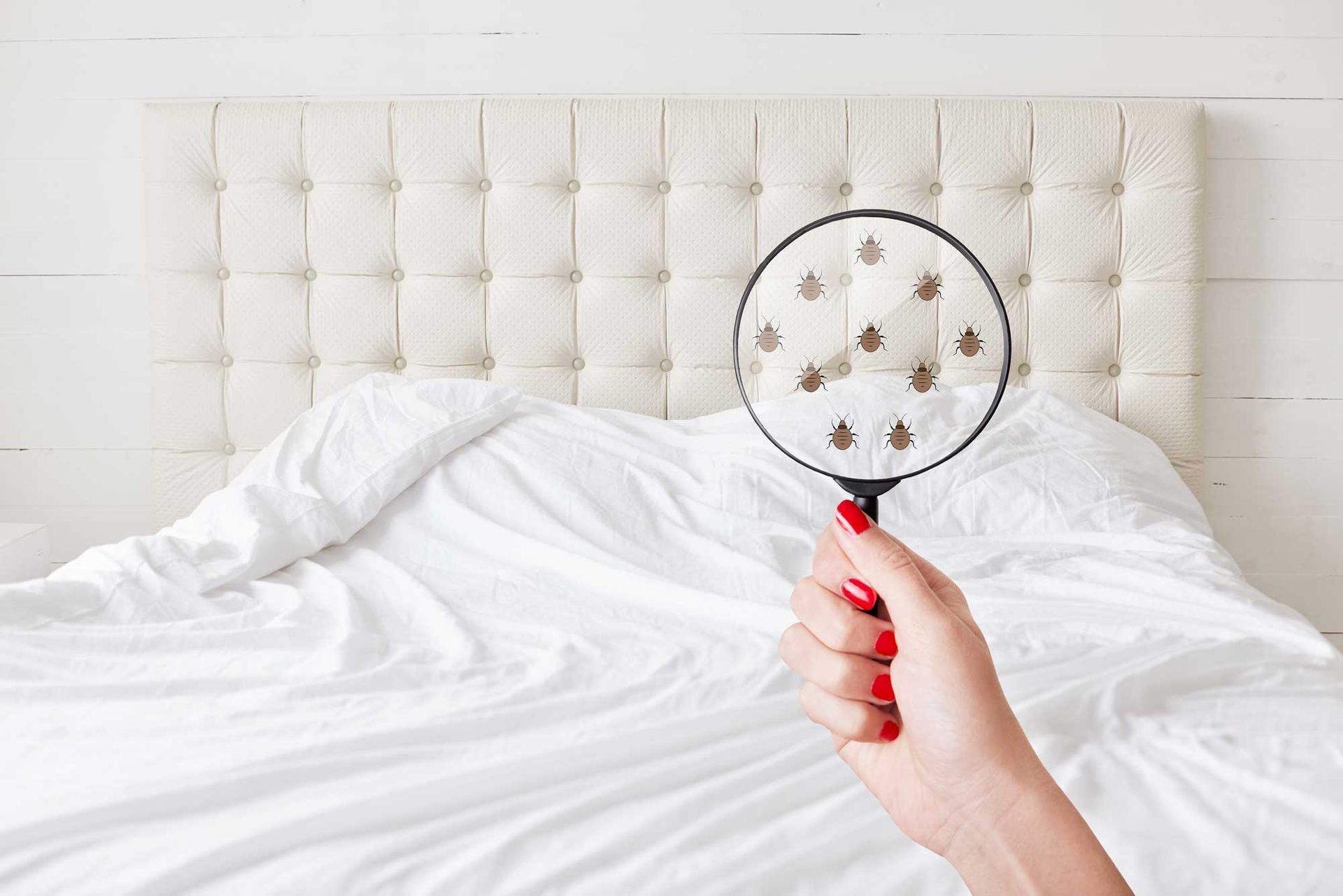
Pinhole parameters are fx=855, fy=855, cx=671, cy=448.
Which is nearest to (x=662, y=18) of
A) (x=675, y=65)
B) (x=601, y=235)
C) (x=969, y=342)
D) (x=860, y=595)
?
(x=675, y=65)

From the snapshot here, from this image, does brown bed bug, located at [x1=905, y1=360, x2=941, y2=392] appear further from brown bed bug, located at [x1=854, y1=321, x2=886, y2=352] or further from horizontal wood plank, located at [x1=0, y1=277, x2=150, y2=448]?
horizontal wood plank, located at [x1=0, y1=277, x2=150, y2=448]

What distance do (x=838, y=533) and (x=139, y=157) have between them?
1.77 metres

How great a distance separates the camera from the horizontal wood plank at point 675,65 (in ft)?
5.44

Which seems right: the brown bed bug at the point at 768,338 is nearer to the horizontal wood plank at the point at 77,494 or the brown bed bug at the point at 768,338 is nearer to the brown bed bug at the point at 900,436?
the brown bed bug at the point at 900,436

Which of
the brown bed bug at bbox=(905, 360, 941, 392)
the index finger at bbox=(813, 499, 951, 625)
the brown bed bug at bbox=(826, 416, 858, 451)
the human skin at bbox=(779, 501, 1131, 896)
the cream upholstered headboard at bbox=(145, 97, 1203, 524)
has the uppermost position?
the cream upholstered headboard at bbox=(145, 97, 1203, 524)

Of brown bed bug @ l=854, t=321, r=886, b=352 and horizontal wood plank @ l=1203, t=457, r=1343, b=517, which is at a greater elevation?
brown bed bug @ l=854, t=321, r=886, b=352

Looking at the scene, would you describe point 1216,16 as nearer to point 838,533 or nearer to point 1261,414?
point 1261,414

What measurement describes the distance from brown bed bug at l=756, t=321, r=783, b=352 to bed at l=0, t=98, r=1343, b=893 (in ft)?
0.13

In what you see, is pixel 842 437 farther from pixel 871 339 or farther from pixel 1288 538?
pixel 1288 538

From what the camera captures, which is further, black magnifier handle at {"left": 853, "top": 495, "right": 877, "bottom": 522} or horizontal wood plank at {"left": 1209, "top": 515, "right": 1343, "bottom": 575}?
horizontal wood plank at {"left": 1209, "top": 515, "right": 1343, "bottom": 575}

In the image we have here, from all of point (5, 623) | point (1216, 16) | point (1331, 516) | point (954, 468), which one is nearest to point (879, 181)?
point (954, 468)

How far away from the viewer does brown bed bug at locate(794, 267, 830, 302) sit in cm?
62

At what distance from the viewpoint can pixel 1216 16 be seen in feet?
5.41

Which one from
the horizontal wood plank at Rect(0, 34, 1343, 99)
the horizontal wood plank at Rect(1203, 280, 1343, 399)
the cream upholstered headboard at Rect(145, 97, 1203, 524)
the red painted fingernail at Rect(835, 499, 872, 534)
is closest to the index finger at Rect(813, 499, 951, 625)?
the red painted fingernail at Rect(835, 499, 872, 534)
